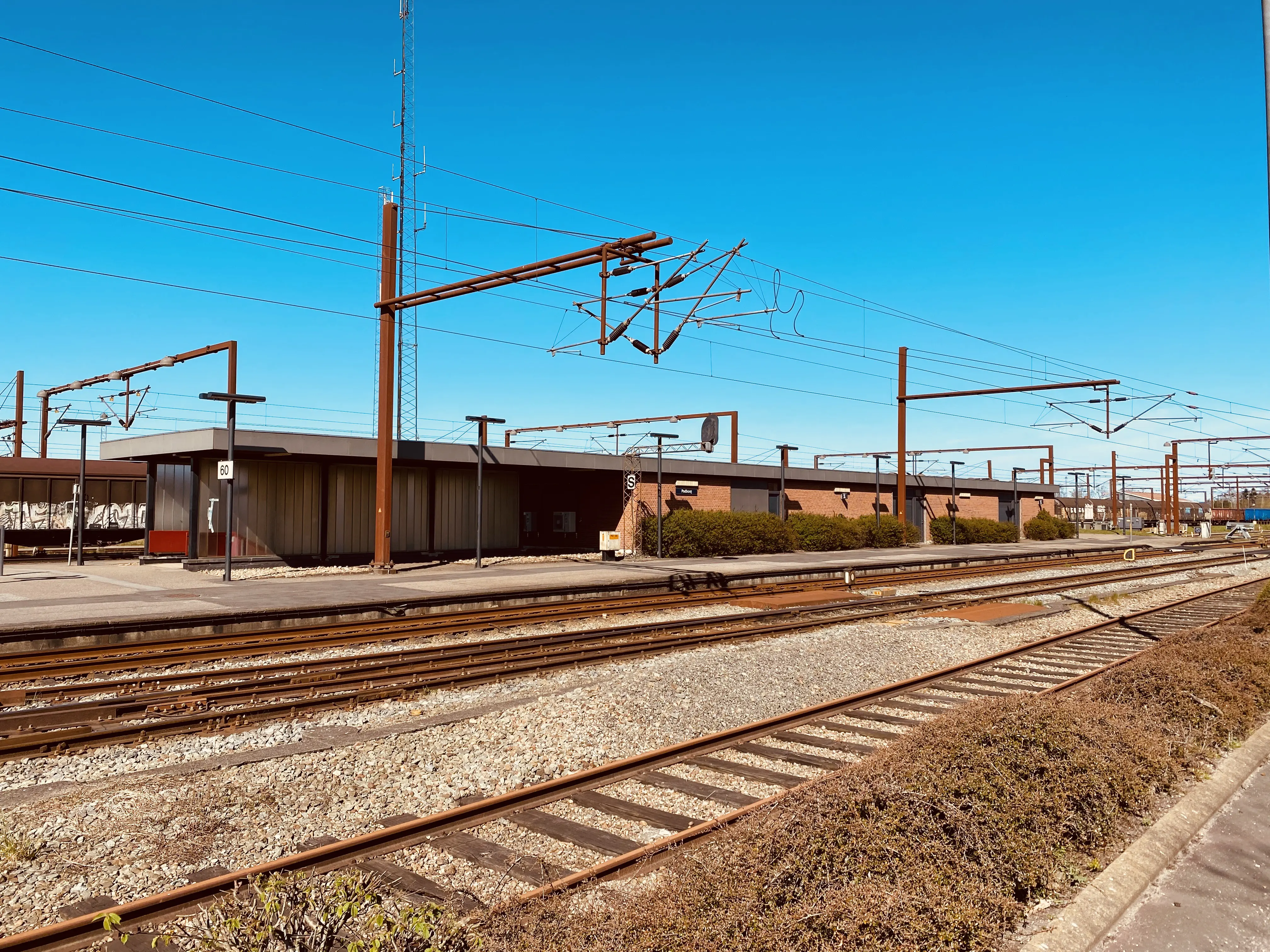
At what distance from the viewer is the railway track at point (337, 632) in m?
13.1

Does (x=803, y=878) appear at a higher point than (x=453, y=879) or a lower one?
higher

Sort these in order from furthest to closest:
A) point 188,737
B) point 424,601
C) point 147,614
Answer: point 424,601, point 147,614, point 188,737

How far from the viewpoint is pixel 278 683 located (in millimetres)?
11141

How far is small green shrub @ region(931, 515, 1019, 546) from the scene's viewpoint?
168 feet

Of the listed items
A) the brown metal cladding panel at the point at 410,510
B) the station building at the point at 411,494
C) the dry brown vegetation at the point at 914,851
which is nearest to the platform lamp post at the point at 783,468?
the station building at the point at 411,494

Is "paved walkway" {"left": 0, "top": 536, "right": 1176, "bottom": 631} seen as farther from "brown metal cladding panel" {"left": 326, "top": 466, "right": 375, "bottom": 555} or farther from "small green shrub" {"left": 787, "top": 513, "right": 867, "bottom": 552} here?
"brown metal cladding panel" {"left": 326, "top": 466, "right": 375, "bottom": 555}

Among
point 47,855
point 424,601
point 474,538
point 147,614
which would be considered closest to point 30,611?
point 147,614

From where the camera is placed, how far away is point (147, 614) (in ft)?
51.2

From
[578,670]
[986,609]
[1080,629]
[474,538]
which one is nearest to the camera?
[578,670]

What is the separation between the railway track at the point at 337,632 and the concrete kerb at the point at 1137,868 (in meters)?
12.2

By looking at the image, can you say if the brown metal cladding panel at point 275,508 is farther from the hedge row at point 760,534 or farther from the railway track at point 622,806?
→ the railway track at point 622,806

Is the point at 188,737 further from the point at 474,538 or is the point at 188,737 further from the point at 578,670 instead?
the point at 474,538

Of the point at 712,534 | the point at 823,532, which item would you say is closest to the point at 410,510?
the point at 712,534

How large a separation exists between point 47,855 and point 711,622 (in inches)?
517
